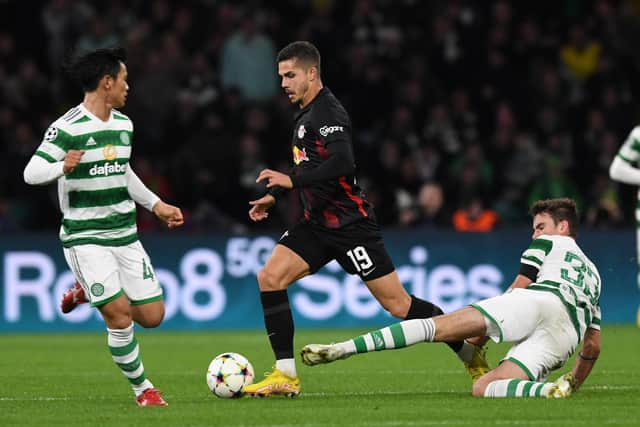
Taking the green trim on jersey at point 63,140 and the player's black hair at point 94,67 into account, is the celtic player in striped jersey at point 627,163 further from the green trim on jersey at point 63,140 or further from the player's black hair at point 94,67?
the green trim on jersey at point 63,140

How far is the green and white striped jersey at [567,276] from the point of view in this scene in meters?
8.09

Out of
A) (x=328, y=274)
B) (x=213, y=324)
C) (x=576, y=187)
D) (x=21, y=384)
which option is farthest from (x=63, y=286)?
(x=576, y=187)

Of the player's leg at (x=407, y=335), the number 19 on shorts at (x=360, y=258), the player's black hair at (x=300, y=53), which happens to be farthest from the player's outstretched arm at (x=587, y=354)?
the player's black hair at (x=300, y=53)

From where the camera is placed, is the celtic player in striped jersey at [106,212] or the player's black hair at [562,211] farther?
the player's black hair at [562,211]

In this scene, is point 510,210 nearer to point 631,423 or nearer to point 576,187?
point 576,187

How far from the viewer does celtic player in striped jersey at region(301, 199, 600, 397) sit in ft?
25.8

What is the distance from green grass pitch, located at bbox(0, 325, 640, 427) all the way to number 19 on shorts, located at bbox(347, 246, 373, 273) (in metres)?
0.81

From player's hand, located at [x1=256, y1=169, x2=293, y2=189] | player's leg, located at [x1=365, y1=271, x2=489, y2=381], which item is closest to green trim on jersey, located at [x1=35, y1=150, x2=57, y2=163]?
player's hand, located at [x1=256, y1=169, x2=293, y2=189]

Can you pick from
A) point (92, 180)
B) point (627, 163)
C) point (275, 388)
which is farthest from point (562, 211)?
point (627, 163)

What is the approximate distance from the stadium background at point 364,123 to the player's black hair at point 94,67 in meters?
7.21

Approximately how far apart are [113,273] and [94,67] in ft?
4.04

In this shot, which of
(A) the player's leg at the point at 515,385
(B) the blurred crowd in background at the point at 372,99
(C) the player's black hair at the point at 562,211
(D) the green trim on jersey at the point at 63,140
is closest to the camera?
(A) the player's leg at the point at 515,385

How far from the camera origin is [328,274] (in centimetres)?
1509

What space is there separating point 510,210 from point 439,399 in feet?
28.8
